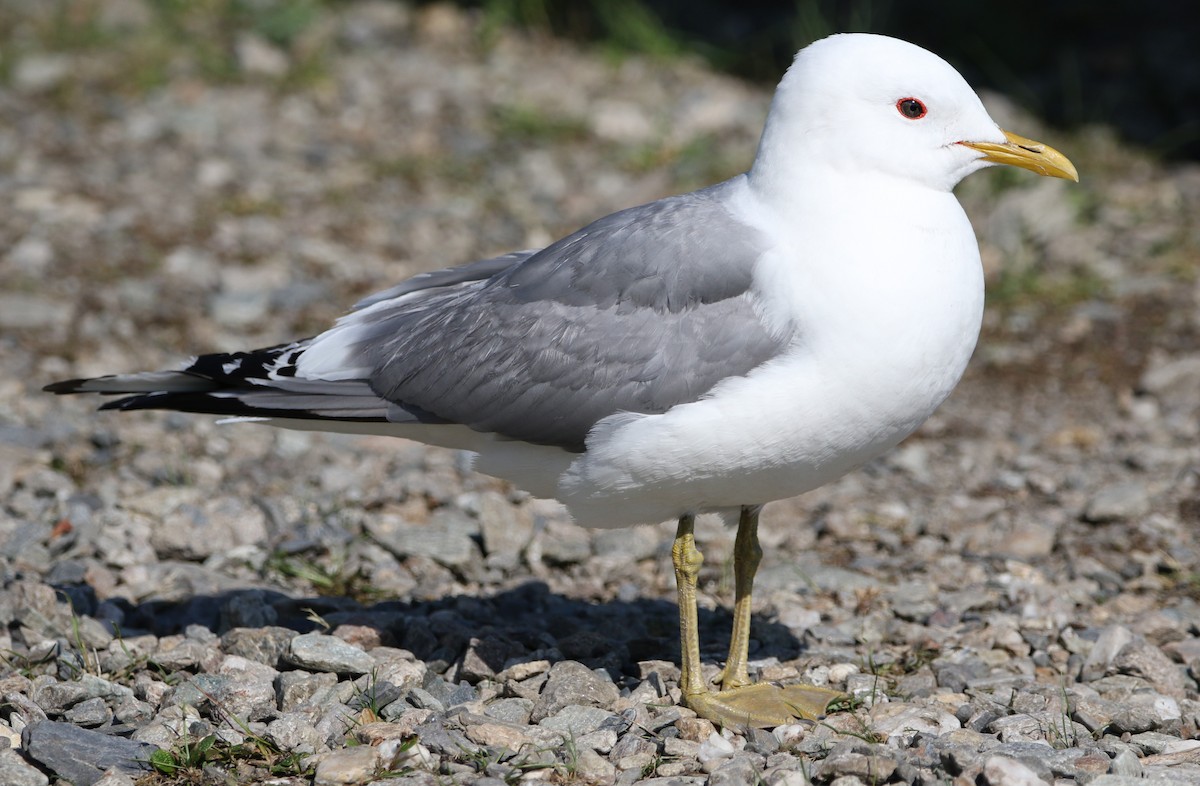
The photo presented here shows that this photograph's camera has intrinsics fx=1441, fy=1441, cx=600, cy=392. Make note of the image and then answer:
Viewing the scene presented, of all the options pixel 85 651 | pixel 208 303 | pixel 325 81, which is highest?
pixel 325 81

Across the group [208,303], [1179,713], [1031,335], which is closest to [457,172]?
[208,303]

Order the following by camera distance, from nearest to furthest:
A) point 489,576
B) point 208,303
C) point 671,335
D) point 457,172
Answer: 1. point 671,335
2. point 489,576
3. point 208,303
4. point 457,172

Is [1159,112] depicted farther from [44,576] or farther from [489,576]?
[44,576]

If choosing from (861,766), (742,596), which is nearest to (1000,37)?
(742,596)

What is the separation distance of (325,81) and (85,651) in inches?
261

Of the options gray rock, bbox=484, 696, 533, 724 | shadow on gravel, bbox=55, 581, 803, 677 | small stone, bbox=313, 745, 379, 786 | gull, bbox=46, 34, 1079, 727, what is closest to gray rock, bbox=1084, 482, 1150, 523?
shadow on gravel, bbox=55, 581, 803, 677

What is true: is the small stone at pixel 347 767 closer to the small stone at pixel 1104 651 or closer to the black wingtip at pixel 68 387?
the black wingtip at pixel 68 387

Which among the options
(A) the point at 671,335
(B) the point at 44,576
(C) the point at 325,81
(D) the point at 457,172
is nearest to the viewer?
(A) the point at 671,335

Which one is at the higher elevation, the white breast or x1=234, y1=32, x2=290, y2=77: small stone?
A: x1=234, y1=32, x2=290, y2=77: small stone

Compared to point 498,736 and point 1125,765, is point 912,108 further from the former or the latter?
point 498,736

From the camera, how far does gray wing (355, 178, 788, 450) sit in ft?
14.1

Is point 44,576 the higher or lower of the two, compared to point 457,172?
lower

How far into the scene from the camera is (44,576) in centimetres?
538

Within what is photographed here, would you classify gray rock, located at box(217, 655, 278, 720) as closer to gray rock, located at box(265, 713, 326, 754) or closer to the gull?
gray rock, located at box(265, 713, 326, 754)
